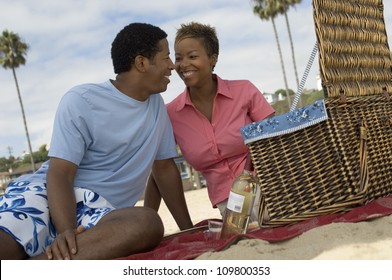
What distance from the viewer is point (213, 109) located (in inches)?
145

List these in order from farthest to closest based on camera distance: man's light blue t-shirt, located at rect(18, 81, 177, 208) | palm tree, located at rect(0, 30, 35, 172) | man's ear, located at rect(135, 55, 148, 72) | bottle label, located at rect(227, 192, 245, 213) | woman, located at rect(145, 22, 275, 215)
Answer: palm tree, located at rect(0, 30, 35, 172)
woman, located at rect(145, 22, 275, 215)
man's ear, located at rect(135, 55, 148, 72)
man's light blue t-shirt, located at rect(18, 81, 177, 208)
bottle label, located at rect(227, 192, 245, 213)

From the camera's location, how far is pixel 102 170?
3168 millimetres

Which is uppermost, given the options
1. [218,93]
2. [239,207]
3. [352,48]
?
[352,48]

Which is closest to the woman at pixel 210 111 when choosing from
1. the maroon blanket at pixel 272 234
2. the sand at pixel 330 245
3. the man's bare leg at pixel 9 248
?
the maroon blanket at pixel 272 234

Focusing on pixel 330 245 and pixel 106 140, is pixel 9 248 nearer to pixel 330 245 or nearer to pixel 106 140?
pixel 106 140

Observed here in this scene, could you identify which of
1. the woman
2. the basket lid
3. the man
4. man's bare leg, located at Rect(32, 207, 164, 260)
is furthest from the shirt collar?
man's bare leg, located at Rect(32, 207, 164, 260)

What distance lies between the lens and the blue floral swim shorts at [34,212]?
278 cm

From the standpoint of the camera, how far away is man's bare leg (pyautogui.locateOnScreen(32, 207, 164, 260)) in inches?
104

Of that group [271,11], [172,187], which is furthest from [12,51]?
[172,187]

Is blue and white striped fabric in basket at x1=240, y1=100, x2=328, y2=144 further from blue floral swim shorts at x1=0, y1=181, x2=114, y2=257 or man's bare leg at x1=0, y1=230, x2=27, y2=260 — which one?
man's bare leg at x1=0, y1=230, x2=27, y2=260

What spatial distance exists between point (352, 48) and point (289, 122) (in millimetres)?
738

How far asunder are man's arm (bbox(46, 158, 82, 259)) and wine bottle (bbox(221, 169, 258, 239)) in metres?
0.75
